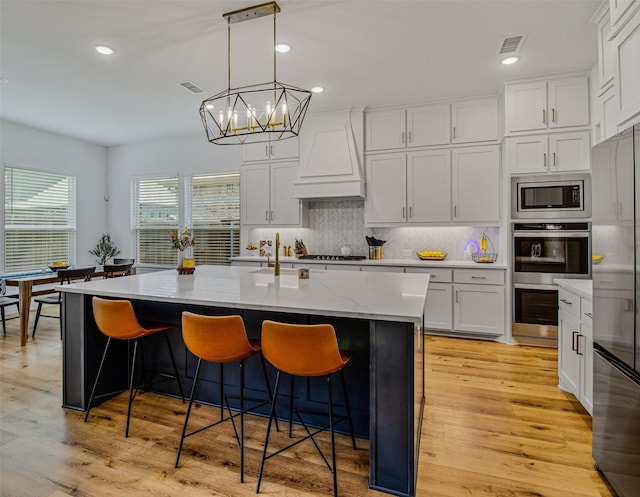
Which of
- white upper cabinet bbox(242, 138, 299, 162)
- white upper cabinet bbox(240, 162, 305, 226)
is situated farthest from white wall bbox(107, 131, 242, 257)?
white upper cabinet bbox(240, 162, 305, 226)

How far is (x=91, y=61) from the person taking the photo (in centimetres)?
360

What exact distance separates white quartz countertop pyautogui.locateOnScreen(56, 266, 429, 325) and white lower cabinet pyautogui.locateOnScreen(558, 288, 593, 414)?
1064 mm

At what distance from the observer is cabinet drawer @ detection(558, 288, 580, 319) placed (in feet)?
8.58

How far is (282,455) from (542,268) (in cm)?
346

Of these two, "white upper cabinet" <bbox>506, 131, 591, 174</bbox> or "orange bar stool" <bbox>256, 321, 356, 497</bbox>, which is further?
"white upper cabinet" <bbox>506, 131, 591, 174</bbox>

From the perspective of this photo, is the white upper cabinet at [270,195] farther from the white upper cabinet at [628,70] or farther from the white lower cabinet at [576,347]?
the white upper cabinet at [628,70]

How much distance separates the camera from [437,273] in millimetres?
4461

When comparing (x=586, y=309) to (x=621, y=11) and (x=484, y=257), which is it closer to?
(x=621, y=11)

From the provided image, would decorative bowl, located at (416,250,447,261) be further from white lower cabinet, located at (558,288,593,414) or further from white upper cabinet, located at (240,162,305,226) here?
white lower cabinet, located at (558,288,593,414)

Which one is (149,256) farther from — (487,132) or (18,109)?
(487,132)

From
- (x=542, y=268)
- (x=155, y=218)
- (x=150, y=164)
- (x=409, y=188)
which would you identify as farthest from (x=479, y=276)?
(x=150, y=164)

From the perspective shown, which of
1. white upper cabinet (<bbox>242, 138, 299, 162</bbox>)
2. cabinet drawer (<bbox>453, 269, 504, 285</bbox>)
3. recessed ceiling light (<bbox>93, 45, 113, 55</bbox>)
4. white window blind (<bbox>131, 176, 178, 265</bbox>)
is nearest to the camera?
recessed ceiling light (<bbox>93, 45, 113, 55</bbox>)

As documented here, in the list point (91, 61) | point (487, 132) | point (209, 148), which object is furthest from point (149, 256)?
point (487, 132)

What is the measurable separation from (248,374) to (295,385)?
0.37 metres
